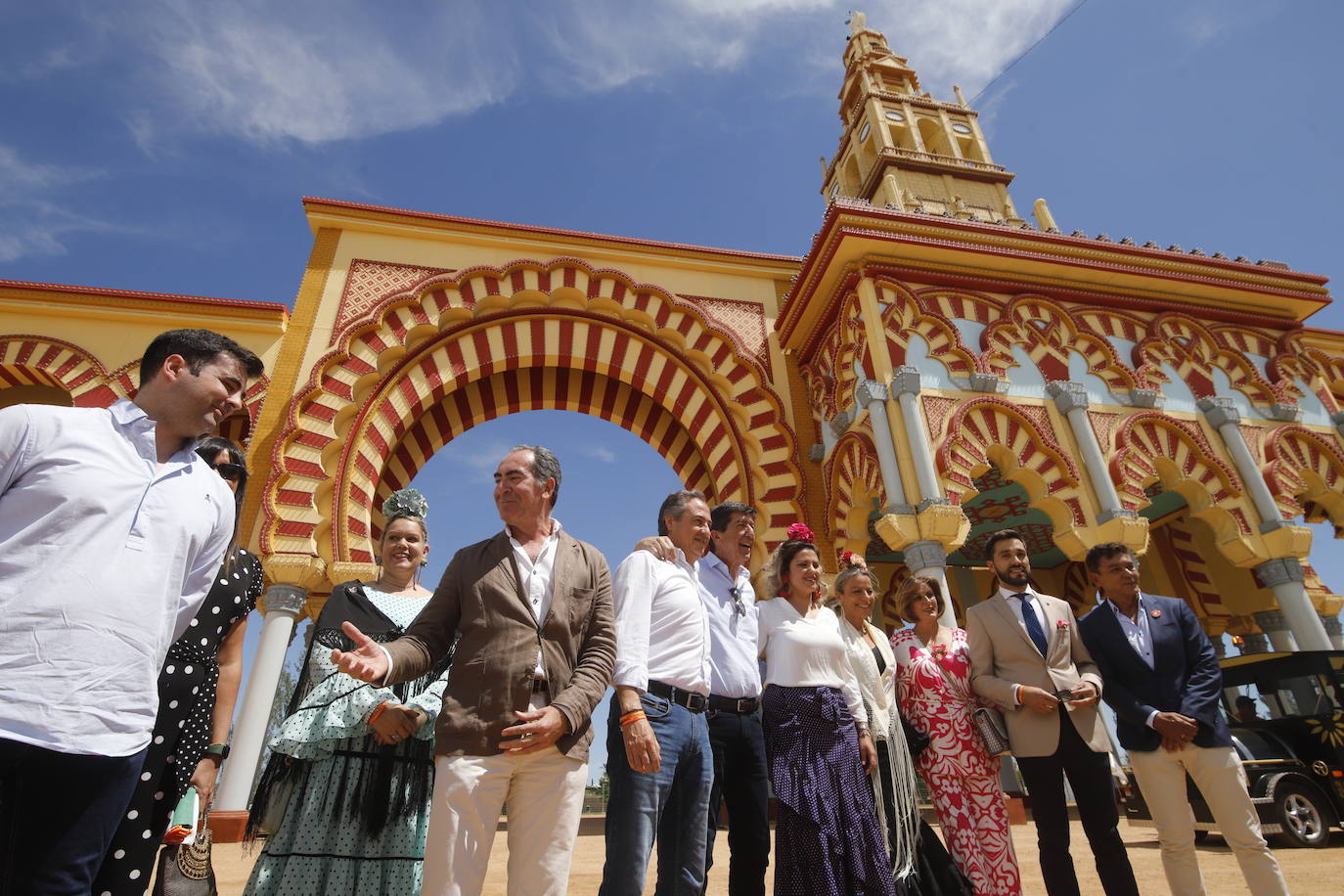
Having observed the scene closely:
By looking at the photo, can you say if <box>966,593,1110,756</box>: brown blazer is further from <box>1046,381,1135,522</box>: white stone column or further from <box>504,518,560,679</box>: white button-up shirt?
<box>1046,381,1135,522</box>: white stone column

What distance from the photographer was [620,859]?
6.28 ft

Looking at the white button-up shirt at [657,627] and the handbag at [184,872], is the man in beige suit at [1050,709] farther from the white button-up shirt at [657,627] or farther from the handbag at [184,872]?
the handbag at [184,872]

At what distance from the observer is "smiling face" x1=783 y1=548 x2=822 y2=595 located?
110 inches

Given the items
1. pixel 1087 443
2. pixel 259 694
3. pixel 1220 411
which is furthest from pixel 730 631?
pixel 1220 411

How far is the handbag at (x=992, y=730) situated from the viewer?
2840 millimetres

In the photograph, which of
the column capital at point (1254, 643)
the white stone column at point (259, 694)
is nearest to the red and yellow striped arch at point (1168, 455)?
the column capital at point (1254, 643)

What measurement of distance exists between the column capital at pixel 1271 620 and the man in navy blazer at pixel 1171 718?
666 centimetres

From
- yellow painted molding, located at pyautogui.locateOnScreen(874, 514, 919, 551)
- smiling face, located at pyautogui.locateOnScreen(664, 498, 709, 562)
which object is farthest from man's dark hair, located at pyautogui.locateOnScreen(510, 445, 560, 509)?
yellow painted molding, located at pyautogui.locateOnScreen(874, 514, 919, 551)

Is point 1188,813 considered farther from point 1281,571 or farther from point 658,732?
point 1281,571

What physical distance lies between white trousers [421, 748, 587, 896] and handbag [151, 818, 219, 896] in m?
0.97

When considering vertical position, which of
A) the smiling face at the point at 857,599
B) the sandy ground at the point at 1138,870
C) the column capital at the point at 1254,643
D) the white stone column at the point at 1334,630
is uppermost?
the column capital at the point at 1254,643

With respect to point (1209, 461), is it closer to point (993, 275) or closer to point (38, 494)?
point (993, 275)

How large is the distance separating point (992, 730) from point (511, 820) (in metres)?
2.04

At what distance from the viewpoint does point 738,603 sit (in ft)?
8.68
